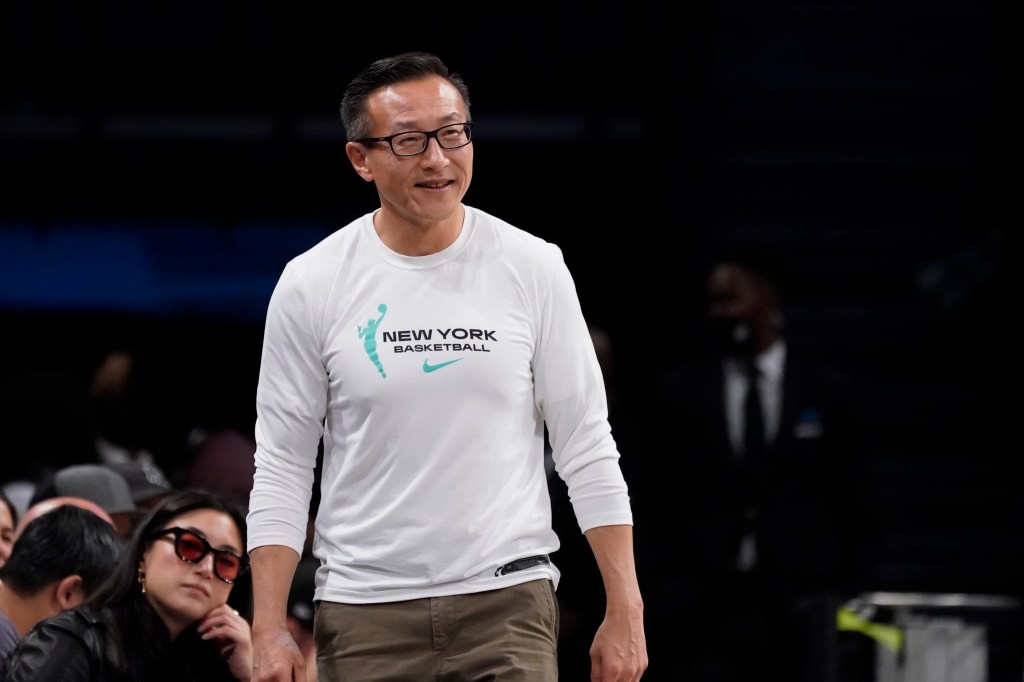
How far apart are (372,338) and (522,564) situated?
49cm

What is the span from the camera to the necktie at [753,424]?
548 cm

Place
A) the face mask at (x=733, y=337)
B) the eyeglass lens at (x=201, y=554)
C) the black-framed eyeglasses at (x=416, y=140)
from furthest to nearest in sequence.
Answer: the face mask at (x=733, y=337) → the eyeglass lens at (x=201, y=554) → the black-framed eyeglasses at (x=416, y=140)

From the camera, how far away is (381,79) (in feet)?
10.6

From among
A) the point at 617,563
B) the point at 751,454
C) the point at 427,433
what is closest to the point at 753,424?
the point at 751,454

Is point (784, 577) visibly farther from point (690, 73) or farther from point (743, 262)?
point (690, 73)

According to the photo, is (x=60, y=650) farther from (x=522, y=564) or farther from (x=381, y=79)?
(x=381, y=79)

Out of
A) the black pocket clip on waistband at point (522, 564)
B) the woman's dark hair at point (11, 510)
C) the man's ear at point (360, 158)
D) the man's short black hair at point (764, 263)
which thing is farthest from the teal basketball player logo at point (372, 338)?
the man's short black hair at point (764, 263)

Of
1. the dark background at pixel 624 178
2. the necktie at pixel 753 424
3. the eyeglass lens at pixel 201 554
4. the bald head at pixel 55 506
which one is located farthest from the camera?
the dark background at pixel 624 178

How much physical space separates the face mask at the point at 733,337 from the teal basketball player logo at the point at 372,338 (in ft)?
8.77

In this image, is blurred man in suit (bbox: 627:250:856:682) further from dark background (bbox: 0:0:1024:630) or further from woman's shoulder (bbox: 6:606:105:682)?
woman's shoulder (bbox: 6:606:105:682)

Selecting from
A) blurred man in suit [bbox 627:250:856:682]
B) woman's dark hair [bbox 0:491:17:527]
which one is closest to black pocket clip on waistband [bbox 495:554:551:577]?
woman's dark hair [bbox 0:491:17:527]

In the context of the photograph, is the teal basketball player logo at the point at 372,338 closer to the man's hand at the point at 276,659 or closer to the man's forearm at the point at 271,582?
the man's forearm at the point at 271,582

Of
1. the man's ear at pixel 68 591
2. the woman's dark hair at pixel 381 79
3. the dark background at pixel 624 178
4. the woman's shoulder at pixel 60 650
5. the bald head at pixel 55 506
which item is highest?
the dark background at pixel 624 178

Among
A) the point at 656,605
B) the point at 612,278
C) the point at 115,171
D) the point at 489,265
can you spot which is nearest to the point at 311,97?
the point at 115,171
